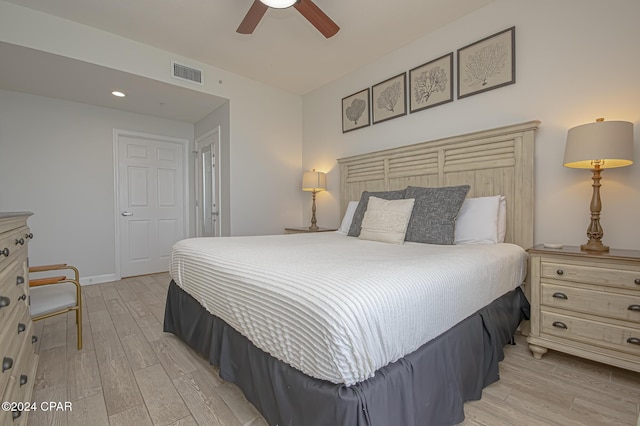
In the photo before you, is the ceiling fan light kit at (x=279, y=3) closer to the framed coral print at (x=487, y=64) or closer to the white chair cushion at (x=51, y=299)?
the framed coral print at (x=487, y=64)

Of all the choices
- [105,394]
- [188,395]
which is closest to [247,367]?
[188,395]

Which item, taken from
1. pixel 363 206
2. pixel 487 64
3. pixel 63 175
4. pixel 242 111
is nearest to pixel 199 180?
pixel 242 111

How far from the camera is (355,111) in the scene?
11.9ft

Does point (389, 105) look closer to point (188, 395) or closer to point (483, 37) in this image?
point (483, 37)

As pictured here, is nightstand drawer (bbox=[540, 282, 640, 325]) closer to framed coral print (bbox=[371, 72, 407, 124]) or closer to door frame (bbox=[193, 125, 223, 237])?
framed coral print (bbox=[371, 72, 407, 124])

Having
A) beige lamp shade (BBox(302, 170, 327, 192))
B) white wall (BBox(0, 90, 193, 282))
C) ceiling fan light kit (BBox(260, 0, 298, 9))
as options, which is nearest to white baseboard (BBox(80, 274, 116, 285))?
white wall (BBox(0, 90, 193, 282))

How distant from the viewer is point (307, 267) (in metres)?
1.26

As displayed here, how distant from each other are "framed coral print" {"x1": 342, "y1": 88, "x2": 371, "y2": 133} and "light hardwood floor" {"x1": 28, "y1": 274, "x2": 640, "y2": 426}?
8.95 feet

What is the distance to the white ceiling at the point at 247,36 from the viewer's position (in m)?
2.43

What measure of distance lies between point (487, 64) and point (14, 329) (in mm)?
3584

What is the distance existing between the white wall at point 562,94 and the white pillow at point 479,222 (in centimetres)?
36

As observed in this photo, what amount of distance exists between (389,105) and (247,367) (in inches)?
116

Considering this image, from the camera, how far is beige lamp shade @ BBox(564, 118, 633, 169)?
1663 mm

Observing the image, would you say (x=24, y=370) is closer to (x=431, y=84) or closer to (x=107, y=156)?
(x=107, y=156)
